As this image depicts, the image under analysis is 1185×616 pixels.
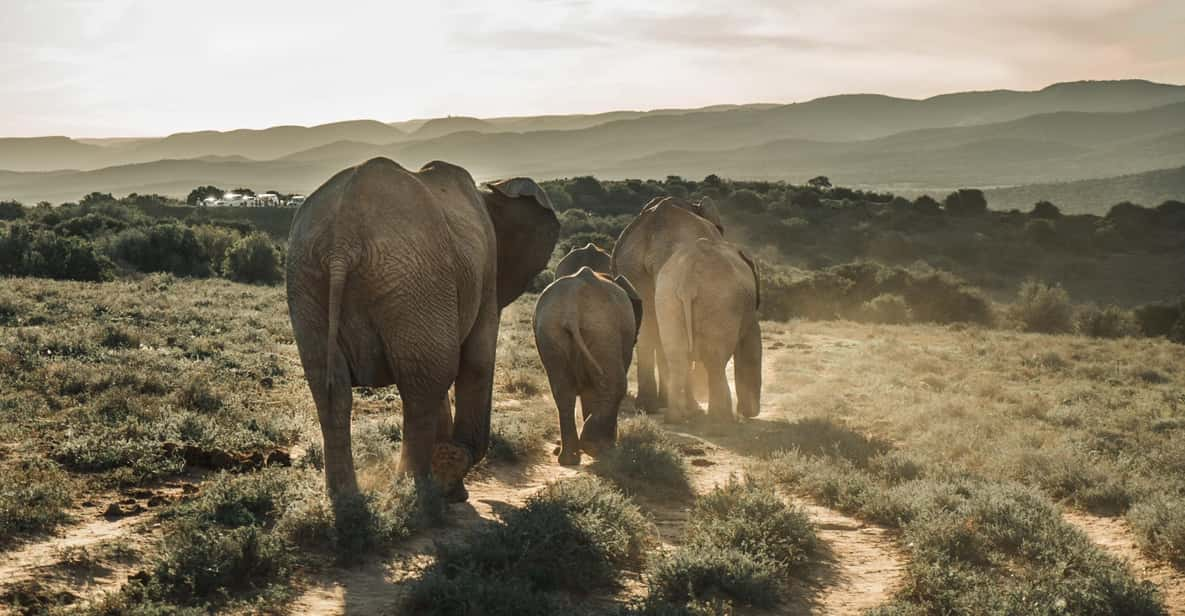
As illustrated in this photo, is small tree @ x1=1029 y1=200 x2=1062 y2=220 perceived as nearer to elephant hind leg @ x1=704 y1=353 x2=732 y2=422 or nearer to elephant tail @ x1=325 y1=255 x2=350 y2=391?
elephant hind leg @ x1=704 y1=353 x2=732 y2=422

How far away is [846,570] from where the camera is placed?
6.62 m

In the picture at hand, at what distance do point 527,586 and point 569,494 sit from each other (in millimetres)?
1739

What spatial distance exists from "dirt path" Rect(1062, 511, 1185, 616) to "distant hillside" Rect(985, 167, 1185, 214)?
80178mm

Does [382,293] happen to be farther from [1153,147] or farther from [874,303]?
[1153,147]

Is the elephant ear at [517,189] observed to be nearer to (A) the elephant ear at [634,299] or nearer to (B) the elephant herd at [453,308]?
(B) the elephant herd at [453,308]

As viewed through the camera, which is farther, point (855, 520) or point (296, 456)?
point (296, 456)

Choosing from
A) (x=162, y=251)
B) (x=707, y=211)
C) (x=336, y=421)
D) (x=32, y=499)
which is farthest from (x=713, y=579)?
(x=162, y=251)

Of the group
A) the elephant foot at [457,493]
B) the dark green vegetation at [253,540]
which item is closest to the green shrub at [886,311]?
the elephant foot at [457,493]

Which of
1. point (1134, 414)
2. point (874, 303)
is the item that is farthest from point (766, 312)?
point (1134, 414)

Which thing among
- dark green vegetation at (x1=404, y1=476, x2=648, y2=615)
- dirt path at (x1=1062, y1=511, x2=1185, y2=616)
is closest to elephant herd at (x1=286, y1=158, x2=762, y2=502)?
dark green vegetation at (x1=404, y1=476, x2=648, y2=615)

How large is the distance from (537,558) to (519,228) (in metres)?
3.66

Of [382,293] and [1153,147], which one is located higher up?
[1153,147]

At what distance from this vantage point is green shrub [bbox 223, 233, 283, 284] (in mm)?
30078

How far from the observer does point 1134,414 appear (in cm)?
1252
